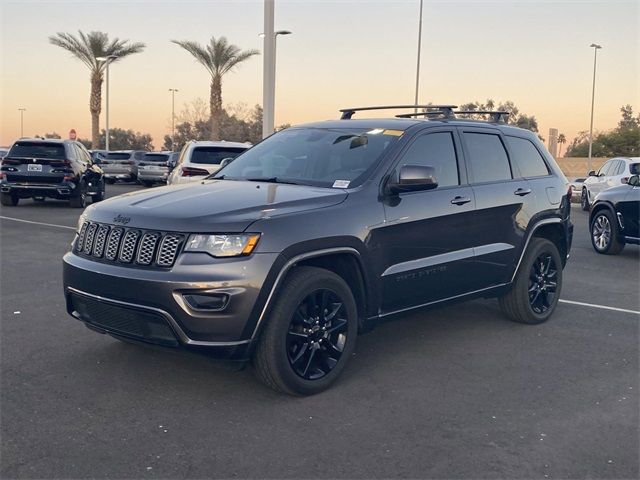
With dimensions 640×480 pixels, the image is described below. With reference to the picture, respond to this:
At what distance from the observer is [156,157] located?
1250 inches

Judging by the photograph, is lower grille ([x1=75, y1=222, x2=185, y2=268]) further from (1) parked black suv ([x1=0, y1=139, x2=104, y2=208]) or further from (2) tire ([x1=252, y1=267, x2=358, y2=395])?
(1) parked black suv ([x1=0, y1=139, x2=104, y2=208])

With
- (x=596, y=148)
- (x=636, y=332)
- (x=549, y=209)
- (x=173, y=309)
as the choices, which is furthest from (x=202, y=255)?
(x=596, y=148)

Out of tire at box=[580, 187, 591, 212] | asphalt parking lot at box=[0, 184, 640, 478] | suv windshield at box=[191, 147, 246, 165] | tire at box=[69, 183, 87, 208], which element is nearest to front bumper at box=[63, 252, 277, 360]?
asphalt parking lot at box=[0, 184, 640, 478]

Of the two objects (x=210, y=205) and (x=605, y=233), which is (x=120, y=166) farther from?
(x=210, y=205)

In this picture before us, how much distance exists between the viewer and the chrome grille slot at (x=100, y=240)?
4516 millimetres

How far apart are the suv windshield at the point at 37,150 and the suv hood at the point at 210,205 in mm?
13438

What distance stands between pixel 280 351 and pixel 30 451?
1.46 m

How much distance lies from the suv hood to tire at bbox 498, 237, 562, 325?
2391mm

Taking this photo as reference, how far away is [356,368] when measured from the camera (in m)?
5.14

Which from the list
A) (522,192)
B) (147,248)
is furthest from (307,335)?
(522,192)

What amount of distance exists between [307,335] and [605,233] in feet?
29.0

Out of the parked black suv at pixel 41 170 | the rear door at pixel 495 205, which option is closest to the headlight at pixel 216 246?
the rear door at pixel 495 205

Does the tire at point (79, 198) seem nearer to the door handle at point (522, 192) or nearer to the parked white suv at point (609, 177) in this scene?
the parked white suv at point (609, 177)

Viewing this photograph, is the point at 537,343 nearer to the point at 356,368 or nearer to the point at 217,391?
the point at 356,368
